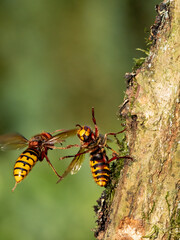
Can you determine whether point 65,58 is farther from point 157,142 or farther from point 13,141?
point 157,142

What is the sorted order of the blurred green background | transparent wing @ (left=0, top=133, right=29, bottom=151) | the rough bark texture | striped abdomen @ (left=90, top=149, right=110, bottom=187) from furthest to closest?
1. the blurred green background
2. transparent wing @ (left=0, top=133, right=29, bottom=151)
3. striped abdomen @ (left=90, top=149, right=110, bottom=187)
4. the rough bark texture

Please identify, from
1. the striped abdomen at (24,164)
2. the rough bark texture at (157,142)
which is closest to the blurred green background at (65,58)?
the striped abdomen at (24,164)

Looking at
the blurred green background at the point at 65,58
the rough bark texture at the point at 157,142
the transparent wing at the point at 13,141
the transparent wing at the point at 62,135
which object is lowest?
the rough bark texture at the point at 157,142

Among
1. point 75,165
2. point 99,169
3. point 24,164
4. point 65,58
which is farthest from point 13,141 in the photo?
point 65,58

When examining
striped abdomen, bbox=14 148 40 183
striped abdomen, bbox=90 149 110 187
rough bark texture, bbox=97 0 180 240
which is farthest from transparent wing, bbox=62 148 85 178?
rough bark texture, bbox=97 0 180 240

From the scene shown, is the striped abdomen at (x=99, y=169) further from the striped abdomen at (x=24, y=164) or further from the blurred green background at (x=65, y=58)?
the blurred green background at (x=65, y=58)

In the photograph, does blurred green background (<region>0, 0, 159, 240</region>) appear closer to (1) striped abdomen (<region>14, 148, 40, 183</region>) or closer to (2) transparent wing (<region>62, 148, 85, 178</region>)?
(1) striped abdomen (<region>14, 148, 40, 183</region>)
